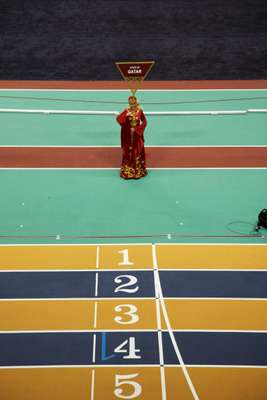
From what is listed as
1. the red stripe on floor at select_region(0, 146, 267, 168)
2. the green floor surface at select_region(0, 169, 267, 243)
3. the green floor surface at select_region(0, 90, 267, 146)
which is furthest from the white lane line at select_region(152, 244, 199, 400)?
the green floor surface at select_region(0, 90, 267, 146)

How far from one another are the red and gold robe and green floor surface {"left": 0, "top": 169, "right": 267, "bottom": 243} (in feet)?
0.59

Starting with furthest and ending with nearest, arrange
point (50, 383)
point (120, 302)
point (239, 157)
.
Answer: point (239, 157) → point (120, 302) → point (50, 383)

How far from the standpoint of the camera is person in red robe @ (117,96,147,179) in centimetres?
1048

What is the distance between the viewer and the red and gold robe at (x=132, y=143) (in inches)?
413

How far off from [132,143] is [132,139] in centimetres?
7

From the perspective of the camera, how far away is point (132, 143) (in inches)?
416

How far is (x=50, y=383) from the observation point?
6.66m

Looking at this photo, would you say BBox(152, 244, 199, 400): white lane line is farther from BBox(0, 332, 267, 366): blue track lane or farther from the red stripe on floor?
the red stripe on floor

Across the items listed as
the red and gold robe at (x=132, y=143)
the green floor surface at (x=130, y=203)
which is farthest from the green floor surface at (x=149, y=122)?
the red and gold robe at (x=132, y=143)

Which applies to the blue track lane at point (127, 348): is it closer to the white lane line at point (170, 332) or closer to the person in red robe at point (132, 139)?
the white lane line at point (170, 332)

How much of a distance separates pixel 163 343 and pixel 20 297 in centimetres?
201
